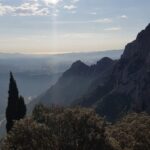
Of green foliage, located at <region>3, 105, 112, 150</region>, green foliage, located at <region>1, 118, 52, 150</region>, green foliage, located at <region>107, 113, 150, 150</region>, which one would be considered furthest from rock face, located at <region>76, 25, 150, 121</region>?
green foliage, located at <region>1, 118, 52, 150</region>

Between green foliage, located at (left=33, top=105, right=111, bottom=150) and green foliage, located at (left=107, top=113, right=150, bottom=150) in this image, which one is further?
green foliage, located at (left=107, top=113, right=150, bottom=150)

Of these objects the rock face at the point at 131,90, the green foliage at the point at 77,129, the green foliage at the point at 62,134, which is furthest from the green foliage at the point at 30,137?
the rock face at the point at 131,90

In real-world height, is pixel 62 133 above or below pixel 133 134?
above

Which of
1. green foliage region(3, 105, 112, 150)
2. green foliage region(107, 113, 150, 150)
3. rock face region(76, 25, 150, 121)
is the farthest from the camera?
rock face region(76, 25, 150, 121)

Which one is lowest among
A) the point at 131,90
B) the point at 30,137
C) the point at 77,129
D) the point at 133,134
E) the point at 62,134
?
the point at 131,90

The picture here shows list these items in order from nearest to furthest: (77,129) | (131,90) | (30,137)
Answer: (30,137) < (77,129) < (131,90)

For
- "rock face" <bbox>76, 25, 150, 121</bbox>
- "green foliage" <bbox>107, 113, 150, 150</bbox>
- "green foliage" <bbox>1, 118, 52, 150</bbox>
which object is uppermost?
"green foliage" <bbox>1, 118, 52, 150</bbox>

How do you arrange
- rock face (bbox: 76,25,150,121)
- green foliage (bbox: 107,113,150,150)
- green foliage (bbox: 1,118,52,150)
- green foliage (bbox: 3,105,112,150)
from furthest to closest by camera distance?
rock face (bbox: 76,25,150,121)
green foliage (bbox: 107,113,150,150)
green foliage (bbox: 3,105,112,150)
green foliage (bbox: 1,118,52,150)

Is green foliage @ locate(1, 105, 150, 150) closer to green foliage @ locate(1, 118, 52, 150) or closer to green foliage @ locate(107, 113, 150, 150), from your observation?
green foliage @ locate(1, 118, 52, 150)

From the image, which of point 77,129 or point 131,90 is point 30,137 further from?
point 131,90

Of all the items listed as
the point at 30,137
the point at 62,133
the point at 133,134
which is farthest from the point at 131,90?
the point at 30,137

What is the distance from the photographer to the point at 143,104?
15862cm

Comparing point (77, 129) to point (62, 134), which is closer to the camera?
point (62, 134)

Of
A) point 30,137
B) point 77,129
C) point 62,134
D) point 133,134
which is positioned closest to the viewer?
point 30,137
